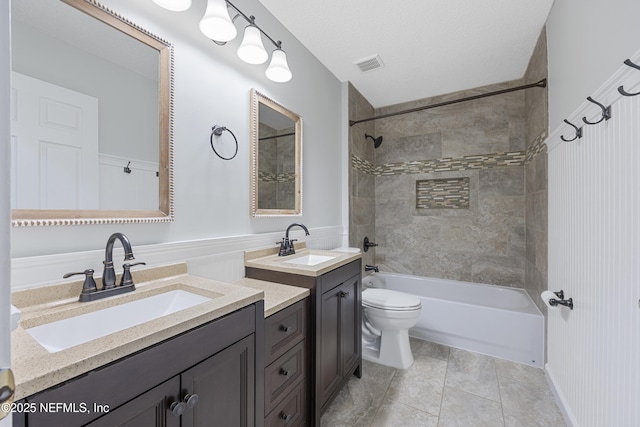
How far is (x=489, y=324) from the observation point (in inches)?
82.3

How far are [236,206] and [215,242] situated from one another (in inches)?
10.0

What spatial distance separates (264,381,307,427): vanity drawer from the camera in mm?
1092

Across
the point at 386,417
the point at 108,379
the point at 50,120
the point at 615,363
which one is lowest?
the point at 386,417

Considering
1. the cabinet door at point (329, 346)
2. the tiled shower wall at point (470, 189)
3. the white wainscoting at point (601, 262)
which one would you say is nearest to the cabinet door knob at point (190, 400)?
the cabinet door at point (329, 346)

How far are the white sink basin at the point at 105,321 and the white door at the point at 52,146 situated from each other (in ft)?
1.23

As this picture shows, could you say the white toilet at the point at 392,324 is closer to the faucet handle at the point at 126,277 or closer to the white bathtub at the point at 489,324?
the white bathtub at the point at 489,324

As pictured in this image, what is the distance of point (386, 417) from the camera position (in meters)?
1.49

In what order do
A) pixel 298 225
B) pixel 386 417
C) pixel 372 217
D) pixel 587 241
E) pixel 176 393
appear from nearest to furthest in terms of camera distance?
1. pixel 176 393
2. pixel 587 241
3. pixel 386 417
4. pixel 298 225
5. pixel 372 217

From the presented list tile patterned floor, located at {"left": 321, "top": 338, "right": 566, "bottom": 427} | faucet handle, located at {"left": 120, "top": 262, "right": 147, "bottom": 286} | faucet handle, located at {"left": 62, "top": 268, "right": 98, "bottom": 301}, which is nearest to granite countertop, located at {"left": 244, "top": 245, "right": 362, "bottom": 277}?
faucet handle, located at {"left": 120, "top": 262, "right": 147, "bottom": 286}

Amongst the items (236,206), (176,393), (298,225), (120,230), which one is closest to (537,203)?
(298,225)

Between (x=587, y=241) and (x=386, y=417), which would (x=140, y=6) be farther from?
(x=386, y=417)

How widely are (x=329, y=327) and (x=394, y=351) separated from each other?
34.7 inches

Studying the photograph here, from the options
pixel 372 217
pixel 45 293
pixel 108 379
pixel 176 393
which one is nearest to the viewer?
pixel 108 379

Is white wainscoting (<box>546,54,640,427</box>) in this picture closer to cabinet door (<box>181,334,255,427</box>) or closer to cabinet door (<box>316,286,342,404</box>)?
cabinet door (<box>316,286,342,404</box>)
